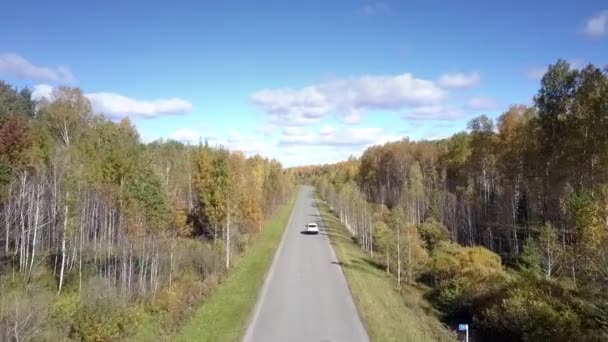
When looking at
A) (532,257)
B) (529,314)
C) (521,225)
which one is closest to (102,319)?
(529,314)

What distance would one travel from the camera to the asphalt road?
19.8 m

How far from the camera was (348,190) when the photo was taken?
6350cm

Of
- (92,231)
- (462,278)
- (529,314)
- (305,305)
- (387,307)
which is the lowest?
(387,307)

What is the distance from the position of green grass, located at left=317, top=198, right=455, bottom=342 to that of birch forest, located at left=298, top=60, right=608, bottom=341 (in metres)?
1.35

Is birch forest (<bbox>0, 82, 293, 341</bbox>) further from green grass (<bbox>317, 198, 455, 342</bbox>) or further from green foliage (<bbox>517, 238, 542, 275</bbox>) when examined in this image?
green foliage (<bbox>517, 238, 542, 275</bbox>)

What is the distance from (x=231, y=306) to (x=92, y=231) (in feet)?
87.3

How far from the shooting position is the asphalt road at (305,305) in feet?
65.1

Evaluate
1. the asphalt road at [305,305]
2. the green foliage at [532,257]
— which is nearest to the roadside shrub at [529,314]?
the asphalt road at [305,305]

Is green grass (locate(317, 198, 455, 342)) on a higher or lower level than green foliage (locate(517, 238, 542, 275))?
lower

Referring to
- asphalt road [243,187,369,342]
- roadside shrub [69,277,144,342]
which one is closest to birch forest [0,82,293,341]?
roadside shrub [69,277,144,342]

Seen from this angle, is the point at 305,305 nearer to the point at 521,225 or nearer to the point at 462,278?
the point at 462,278

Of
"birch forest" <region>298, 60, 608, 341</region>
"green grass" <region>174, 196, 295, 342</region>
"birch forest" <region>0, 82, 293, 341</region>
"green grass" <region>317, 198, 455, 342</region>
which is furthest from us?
"birch forest" <region>298, 60, 608, 341</region>

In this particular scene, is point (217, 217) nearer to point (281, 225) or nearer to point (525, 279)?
point (525, 279)

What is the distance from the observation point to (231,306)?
78.4 feet
